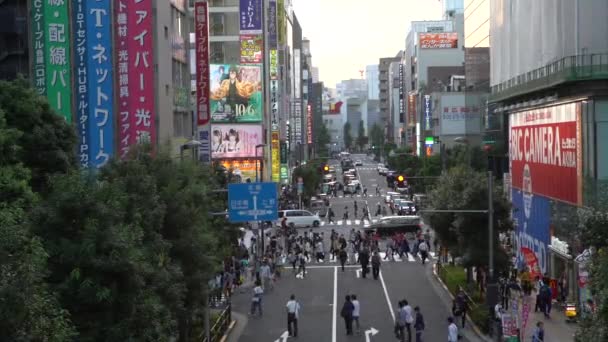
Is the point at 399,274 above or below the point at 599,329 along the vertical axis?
below

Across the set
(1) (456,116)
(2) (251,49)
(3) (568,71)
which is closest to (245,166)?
(2) (251,49)

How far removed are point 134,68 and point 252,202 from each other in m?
8.58

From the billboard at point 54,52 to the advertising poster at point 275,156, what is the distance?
4805 centimetres

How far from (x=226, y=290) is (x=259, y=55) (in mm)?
39827

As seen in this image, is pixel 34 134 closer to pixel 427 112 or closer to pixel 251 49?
pixel 251 49

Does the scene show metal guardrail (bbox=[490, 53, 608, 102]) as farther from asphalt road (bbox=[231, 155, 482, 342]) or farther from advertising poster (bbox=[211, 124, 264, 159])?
advertising poster (bbox=[211, 124, 264, 159])

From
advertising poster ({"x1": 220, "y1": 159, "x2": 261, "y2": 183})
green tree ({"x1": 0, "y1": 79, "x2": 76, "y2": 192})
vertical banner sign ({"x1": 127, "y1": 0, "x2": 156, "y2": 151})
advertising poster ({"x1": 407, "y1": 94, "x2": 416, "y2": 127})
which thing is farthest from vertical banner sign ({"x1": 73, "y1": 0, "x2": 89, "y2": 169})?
advertising poster ({"x1": 407, "y1": 94, "x2": 416, "y2": 127})

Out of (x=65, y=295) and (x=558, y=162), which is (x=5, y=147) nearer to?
(x=65, y=295)

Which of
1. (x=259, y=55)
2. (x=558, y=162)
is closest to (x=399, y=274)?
(x=558, y=162)

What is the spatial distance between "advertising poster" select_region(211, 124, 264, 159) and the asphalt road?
2367 centimetres

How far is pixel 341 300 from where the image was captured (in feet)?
114

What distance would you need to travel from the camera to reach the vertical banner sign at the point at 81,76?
33844mm

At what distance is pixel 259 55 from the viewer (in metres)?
Result: 72.1

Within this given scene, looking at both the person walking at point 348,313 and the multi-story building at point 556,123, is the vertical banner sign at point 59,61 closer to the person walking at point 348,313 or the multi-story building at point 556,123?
the person walking at point 348,313
